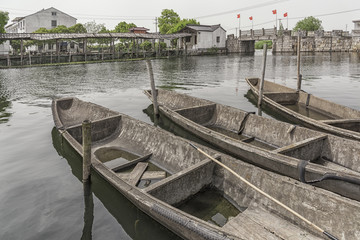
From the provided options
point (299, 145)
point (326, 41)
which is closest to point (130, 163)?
point (299, 145)

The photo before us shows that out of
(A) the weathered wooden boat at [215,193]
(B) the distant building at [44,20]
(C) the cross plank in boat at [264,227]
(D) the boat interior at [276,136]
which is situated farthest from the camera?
(B) the distant building at [44,20]

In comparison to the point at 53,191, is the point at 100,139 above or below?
above

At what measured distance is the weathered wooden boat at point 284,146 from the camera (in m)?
5.59

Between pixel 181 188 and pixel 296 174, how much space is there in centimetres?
268

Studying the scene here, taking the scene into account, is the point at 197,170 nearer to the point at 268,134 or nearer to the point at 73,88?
the point at 268,134

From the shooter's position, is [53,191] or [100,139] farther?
[100,139]

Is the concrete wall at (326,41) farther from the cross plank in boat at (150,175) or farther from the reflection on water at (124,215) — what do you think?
the reflection on water at (124,215)

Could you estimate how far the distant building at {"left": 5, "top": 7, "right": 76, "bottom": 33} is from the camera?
61.9 metres

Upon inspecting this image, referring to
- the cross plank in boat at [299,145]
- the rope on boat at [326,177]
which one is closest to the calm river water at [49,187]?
the rope on boat at [326,177]

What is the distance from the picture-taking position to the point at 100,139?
30.8 ft

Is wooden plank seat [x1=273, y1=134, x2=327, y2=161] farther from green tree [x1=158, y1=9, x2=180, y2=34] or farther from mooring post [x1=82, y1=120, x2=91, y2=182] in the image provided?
green tree [x1=158, y1=9, x2=180, y2=34]

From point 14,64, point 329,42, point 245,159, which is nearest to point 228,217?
point 245,159

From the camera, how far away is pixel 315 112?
42.3 feet

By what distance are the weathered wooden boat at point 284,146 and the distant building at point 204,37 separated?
54.2m
